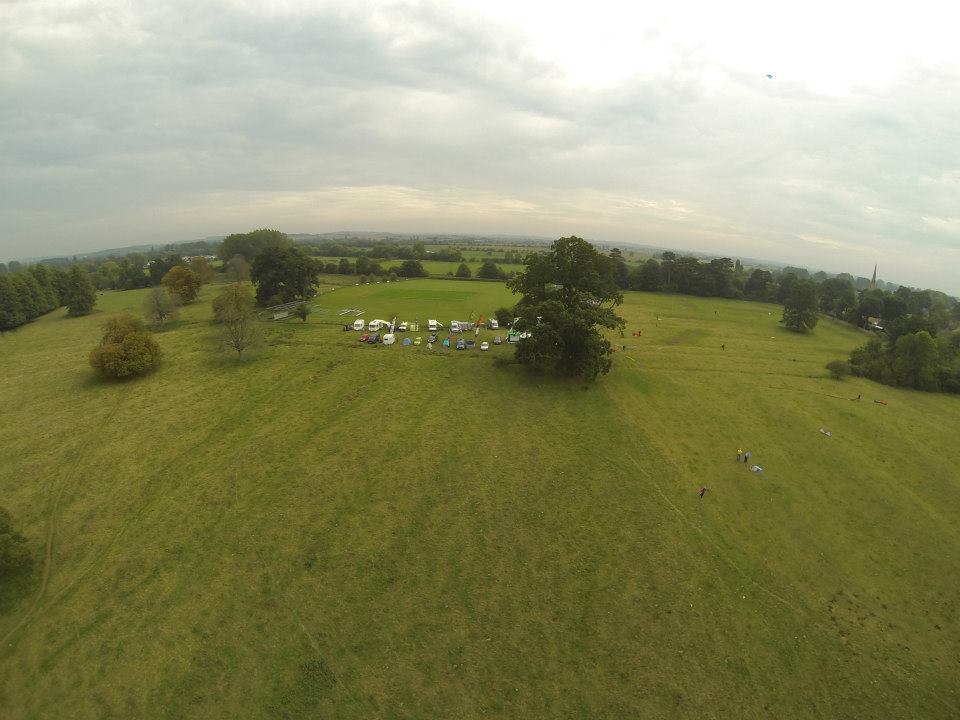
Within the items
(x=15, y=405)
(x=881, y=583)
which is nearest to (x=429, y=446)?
(x=881, y=583)

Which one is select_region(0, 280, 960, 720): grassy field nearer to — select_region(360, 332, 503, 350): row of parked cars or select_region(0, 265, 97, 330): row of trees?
select_region(360, 332, 503, 350): row of parked cars

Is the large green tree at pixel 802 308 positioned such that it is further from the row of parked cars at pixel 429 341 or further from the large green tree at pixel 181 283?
the large green tree at pixel 181 283

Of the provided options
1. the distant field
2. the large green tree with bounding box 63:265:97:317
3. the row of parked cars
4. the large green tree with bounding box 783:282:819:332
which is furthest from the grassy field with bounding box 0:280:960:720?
the distant field

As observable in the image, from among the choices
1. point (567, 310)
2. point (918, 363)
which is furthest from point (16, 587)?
point (918, 363)

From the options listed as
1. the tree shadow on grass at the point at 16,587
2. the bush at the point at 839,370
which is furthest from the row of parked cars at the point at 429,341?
the bush at the point at 839,370

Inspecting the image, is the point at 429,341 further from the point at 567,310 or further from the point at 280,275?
the point at 280,275

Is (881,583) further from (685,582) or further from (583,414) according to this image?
(583,414)
